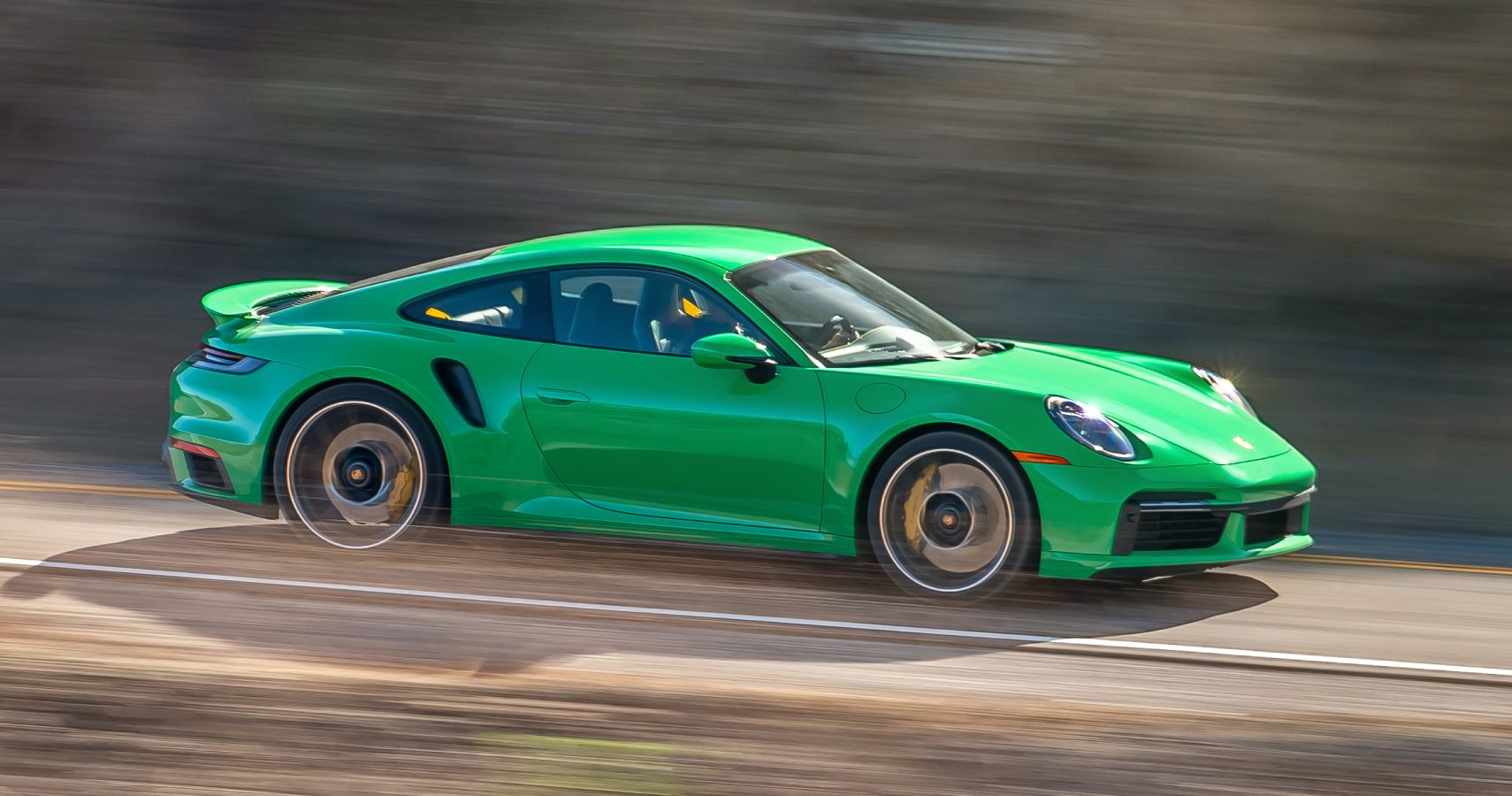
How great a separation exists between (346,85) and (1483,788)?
1182cm

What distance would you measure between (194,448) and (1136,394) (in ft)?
12.2

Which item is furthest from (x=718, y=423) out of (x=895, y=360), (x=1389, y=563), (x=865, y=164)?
(x=865, y=164)

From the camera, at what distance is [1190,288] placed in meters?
11.3

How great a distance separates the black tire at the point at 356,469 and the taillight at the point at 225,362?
11.7 inches

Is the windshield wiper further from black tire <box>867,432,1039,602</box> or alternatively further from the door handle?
the door handle

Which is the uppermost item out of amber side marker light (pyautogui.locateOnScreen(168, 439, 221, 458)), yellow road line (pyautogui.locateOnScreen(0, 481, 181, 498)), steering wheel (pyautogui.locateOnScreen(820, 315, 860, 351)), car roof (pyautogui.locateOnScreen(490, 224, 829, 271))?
car roof (pyautogui.locateOnScreen(490, 224, 829, 271))

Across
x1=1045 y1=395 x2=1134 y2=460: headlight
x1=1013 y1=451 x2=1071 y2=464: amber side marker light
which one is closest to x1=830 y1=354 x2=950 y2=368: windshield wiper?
x1=1045 y1=395 x2=1134 y2=460: headlight

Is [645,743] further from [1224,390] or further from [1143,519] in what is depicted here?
[1224,390]

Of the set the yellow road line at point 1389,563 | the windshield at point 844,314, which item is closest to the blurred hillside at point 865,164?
the yellow road line at point 1389,563

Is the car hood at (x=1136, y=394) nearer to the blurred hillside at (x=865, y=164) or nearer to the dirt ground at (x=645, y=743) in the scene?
the dirt ground at (x=645, y=743)

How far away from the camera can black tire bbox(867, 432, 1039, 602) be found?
5.69 meters

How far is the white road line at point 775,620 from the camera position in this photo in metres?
5.30

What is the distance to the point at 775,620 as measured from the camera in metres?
5.63

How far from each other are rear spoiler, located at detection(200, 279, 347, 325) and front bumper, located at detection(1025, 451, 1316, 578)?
323 cm
